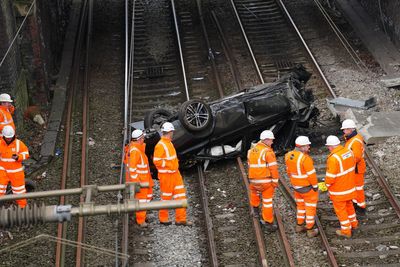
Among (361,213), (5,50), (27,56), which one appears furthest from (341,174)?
(27,56)

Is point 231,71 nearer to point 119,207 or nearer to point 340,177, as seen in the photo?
point 340,177

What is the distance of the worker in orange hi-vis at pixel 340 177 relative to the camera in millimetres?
9586

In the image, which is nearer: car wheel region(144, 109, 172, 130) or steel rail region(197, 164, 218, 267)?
steel rail region(197, 164, 218, 267)

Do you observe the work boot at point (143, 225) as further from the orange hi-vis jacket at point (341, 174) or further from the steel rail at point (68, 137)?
the orange hi-vis jacket at point (341, 174)

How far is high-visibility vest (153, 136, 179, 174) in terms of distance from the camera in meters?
10.1

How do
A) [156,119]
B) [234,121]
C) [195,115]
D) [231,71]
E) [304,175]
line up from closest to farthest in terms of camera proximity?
1. [304,175]
2. [195,115]
3. [234,121]
4. [156,119]
5. [231,71]

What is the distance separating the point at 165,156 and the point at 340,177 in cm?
267

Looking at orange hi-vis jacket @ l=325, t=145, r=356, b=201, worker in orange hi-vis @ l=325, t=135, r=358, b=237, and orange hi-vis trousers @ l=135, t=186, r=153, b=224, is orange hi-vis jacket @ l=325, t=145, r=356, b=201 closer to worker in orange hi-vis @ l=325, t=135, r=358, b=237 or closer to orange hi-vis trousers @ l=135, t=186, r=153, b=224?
worker in orange hi-vis @ l=325, t=135, r=358, b=237

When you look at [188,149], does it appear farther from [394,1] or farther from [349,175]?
[394,1]

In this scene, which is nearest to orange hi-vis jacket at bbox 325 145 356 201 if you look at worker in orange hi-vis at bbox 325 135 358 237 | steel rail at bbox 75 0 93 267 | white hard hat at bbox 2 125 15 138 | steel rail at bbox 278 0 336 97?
worker in orange hi-vis at bbox 325 135 358 237

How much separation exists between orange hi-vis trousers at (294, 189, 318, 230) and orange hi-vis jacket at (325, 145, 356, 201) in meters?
0.30

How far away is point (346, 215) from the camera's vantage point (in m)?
9.96

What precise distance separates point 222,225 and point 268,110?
2700 millimetres

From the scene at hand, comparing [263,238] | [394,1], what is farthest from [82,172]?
[394,1]
